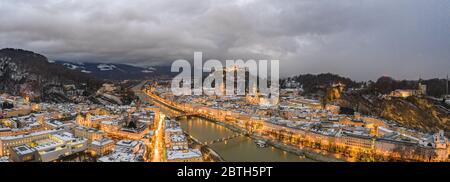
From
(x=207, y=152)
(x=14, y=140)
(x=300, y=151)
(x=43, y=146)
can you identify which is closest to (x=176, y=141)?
(x=207, y=152)

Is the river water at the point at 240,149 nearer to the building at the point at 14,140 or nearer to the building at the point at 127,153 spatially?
the building at the point at 127,153

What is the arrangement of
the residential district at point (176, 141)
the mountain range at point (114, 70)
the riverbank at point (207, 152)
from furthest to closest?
the mountain range at point (114, 70) < the riverbank at point (207, 152) < the residential district at point (176, 141)

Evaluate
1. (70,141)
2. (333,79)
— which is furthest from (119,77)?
(70,141)

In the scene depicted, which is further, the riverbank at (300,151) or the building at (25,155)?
the riverbank at (300,151)

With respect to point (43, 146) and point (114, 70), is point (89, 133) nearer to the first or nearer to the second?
point (43, 146)

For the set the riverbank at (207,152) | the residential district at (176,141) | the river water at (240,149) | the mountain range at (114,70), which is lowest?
the river water at (240,149)

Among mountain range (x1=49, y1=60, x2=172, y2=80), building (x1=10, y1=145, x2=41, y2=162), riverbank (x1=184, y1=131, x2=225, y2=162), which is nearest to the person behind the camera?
building (x1=10, y1=145, x2=41, y2=162)

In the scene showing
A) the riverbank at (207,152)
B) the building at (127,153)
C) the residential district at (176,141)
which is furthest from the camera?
the riverbank at (207,152)

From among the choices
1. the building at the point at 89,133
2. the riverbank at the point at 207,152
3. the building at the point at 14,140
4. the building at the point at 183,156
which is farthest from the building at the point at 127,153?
the building at the point at 14,140

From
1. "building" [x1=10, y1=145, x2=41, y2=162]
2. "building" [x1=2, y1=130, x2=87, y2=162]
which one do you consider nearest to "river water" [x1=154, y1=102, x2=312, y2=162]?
"building" [x1=2, y1=130, x2=87, y2=162]

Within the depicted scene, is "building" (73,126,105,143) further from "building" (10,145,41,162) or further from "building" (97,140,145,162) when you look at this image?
"building" (10,145,41,162)
